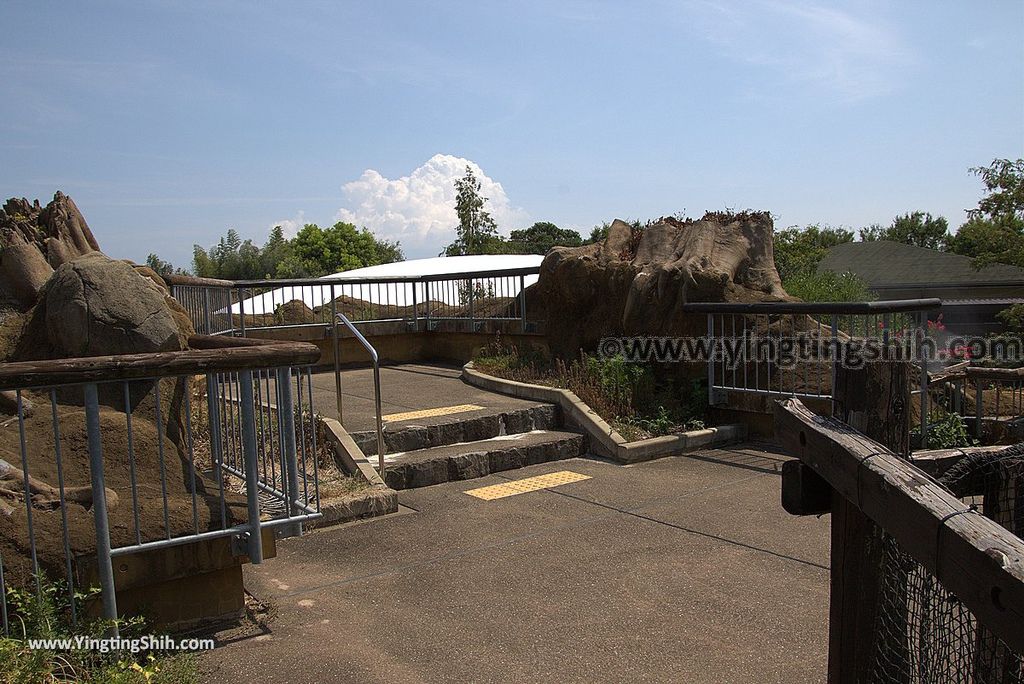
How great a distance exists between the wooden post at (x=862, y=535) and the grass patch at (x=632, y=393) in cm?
603

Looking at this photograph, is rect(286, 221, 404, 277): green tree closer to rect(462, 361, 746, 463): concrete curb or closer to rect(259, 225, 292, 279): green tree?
rect(259, 225, 292, 279): green tree

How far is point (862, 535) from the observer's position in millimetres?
2586

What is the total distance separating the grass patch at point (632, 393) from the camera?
9219 mm

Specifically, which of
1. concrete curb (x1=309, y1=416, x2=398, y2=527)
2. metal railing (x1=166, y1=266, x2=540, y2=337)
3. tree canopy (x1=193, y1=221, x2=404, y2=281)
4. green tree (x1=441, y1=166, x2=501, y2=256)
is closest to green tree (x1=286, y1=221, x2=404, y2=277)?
tree canopy (x1=193, y1=221, x2=404, y2=281)

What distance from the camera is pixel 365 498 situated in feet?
21.6

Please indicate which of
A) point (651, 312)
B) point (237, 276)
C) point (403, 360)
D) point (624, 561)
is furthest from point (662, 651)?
point (237, 276)

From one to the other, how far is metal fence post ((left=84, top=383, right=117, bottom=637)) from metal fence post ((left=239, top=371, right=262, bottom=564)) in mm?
688

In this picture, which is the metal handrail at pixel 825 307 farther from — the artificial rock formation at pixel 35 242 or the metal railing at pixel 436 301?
the artificial rock formation at pixel 35 242

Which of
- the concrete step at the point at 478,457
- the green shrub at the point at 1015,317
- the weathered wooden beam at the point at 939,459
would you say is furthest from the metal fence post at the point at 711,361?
the green shrub at the point at 1015,317

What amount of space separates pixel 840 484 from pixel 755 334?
24.1 ft

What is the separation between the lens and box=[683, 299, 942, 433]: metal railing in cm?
827

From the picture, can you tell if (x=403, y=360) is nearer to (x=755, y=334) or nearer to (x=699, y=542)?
(x=755, y=334)

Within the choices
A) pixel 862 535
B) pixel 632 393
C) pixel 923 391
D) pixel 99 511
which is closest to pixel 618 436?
pixel 632 393

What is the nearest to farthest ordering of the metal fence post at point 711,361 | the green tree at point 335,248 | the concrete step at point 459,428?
the concrete step at point 459,428
the metal fence post at point 711,361
the green tree at point 335,248
